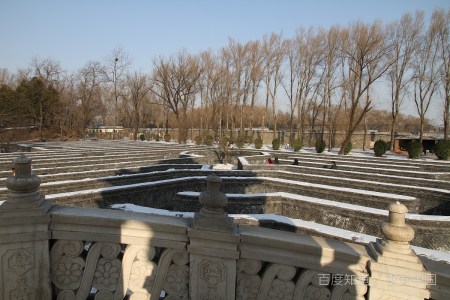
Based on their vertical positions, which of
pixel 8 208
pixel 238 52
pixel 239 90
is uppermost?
pixel 238 52

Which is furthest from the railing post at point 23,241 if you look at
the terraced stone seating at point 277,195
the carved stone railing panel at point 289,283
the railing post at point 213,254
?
the terraced stone seating at point 277,195

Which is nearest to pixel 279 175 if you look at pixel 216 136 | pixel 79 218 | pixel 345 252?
pixel 345 252

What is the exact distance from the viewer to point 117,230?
2328 mm

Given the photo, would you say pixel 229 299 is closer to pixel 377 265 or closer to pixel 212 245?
pixel 212 245

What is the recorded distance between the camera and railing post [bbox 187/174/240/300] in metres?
2.27

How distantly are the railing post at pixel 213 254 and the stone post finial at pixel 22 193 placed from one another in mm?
1458

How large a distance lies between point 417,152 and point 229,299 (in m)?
23.6

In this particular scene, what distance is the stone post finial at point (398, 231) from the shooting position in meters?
2.11

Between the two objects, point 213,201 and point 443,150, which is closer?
point 213,201

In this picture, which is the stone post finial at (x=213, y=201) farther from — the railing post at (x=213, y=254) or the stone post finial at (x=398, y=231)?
the stone post finial at (x=398, y=231)

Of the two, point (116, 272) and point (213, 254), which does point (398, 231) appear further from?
point (116, 272)

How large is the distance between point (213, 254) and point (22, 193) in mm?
1845

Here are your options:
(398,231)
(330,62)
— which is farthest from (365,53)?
(398,231)

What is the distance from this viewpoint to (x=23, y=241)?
2.21 meters
